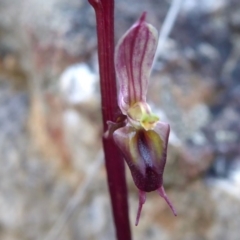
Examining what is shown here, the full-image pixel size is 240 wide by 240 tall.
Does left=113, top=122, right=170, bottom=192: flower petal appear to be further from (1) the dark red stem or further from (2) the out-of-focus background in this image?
(2) the out-of-focus background

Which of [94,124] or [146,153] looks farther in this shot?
[94,124]

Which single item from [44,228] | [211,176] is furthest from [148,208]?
[44,228]

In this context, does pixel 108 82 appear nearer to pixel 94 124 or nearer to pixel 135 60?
pixel 135 60

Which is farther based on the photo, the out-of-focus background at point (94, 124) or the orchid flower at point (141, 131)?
the out-of-focus background at point (94, 124)

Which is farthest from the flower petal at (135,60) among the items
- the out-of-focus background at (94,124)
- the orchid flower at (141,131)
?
the out-of-focus background at (94,124)

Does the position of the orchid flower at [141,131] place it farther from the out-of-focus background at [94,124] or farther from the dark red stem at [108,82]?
the out-of-focus background at [94,124]

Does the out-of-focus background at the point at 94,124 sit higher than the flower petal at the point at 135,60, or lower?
lower

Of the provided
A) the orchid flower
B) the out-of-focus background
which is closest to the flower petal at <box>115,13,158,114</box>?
the orchid flower

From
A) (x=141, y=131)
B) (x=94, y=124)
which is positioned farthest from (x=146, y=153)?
(x=94, y=124)
